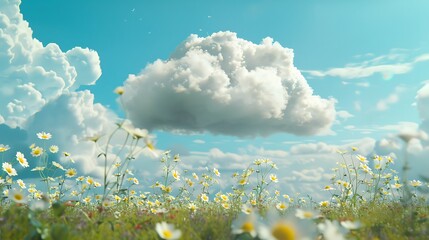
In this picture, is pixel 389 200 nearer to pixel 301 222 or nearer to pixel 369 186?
pixel 369 186

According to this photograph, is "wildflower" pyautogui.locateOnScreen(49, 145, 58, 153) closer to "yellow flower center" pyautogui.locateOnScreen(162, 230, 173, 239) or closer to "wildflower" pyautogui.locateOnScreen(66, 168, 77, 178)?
"wildflower" pyautogui.locateOnScreen(66, 168, 77, 178)

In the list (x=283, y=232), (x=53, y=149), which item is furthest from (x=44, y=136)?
(x=283, y=232)

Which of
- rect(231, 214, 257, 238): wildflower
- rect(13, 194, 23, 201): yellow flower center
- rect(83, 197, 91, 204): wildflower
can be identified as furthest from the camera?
rect(83, 197, 91, 204): wildflower

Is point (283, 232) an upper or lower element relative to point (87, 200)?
upper

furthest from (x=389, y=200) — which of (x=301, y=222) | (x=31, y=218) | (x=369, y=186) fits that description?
(x=31, y=218)

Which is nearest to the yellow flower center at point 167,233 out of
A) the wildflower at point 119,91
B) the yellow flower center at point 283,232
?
the yellow flower center at point 283,232

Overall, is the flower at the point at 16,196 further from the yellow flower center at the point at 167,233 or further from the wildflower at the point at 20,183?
the wildflower at the point at 20,183

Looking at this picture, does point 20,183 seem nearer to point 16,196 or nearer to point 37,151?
point 37,151

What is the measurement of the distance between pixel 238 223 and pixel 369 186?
6.90m

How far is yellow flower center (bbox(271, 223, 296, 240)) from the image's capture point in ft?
10.8

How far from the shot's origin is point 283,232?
131 inches

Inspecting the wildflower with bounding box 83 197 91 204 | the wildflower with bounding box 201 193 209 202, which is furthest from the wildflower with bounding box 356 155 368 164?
the wildflower with bounding box 83 197 91 204

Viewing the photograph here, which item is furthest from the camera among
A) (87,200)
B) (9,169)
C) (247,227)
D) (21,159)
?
(87,200)

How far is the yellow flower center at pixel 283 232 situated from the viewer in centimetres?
330
